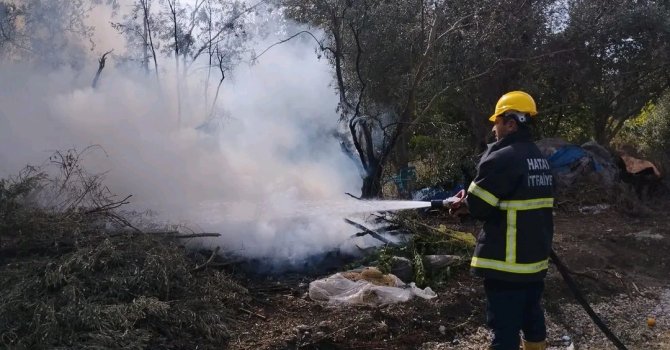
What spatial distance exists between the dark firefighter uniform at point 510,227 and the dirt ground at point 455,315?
1.14m

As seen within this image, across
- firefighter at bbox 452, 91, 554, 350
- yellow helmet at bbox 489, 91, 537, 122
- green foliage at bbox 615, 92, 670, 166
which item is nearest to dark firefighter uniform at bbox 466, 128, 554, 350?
firefighter at bbox 452, 91, 554, 350

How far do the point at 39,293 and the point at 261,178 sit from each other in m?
4.50

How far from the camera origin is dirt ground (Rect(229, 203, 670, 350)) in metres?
4.69

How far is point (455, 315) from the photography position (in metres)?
5.29

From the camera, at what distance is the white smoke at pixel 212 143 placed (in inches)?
275

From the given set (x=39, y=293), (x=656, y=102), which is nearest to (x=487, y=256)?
(x=39, y=293)

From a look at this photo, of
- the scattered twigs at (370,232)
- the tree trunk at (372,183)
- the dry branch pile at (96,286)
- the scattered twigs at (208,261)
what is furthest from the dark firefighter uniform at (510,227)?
the tree trunk at (372,183)

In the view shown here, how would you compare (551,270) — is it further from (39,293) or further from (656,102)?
(656,102)

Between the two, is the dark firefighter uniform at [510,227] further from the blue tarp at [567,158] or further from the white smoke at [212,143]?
the blue tarp at [567,158]

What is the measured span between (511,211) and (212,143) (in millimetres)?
6428

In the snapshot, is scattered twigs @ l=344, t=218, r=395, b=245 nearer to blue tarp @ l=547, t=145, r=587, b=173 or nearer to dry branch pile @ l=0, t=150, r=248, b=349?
dry branch pile @ l=0, t=150, r=248, b=349

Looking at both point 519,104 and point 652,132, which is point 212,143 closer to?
point 519,104

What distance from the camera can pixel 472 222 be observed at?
8.89m

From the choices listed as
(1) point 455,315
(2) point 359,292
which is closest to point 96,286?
(2) point 359,292
